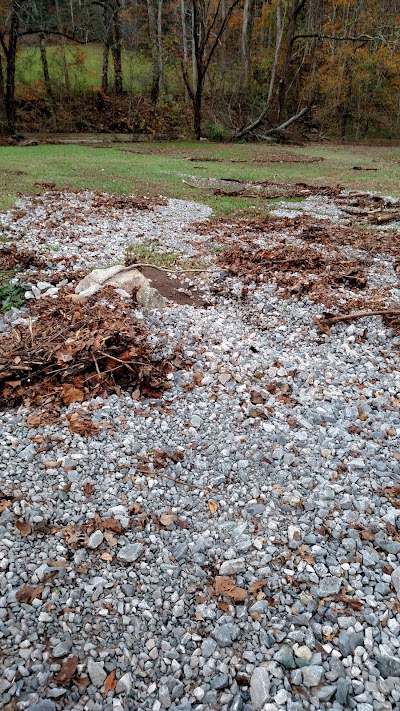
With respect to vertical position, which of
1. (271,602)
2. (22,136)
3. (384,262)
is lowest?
(271,602)

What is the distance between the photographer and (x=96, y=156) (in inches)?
828

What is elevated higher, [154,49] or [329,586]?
[154,49]

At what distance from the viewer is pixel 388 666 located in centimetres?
236

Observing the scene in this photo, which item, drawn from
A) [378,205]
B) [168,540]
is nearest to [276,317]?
[168,540]

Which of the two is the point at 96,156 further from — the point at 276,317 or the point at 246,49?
the point at 246,49

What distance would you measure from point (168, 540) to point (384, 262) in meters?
6.43

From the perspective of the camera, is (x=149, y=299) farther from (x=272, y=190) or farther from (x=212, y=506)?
(x=272, y=190)

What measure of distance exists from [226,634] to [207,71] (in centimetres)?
3901

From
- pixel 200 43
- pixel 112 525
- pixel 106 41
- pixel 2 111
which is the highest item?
pixel 106 41

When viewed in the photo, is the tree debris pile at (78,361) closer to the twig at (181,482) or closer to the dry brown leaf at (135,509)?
the twig at (181,482)

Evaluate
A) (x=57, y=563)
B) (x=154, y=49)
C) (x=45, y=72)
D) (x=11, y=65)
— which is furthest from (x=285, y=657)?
(x=45, y=72)

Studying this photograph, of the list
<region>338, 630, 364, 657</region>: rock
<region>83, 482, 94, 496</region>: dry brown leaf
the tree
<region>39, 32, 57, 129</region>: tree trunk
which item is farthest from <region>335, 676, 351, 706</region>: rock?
<region>39, 32, 57, 129</region>: tree trunk

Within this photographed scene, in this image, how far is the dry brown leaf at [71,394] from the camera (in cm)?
426

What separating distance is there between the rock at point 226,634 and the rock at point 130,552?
65 centimetres
